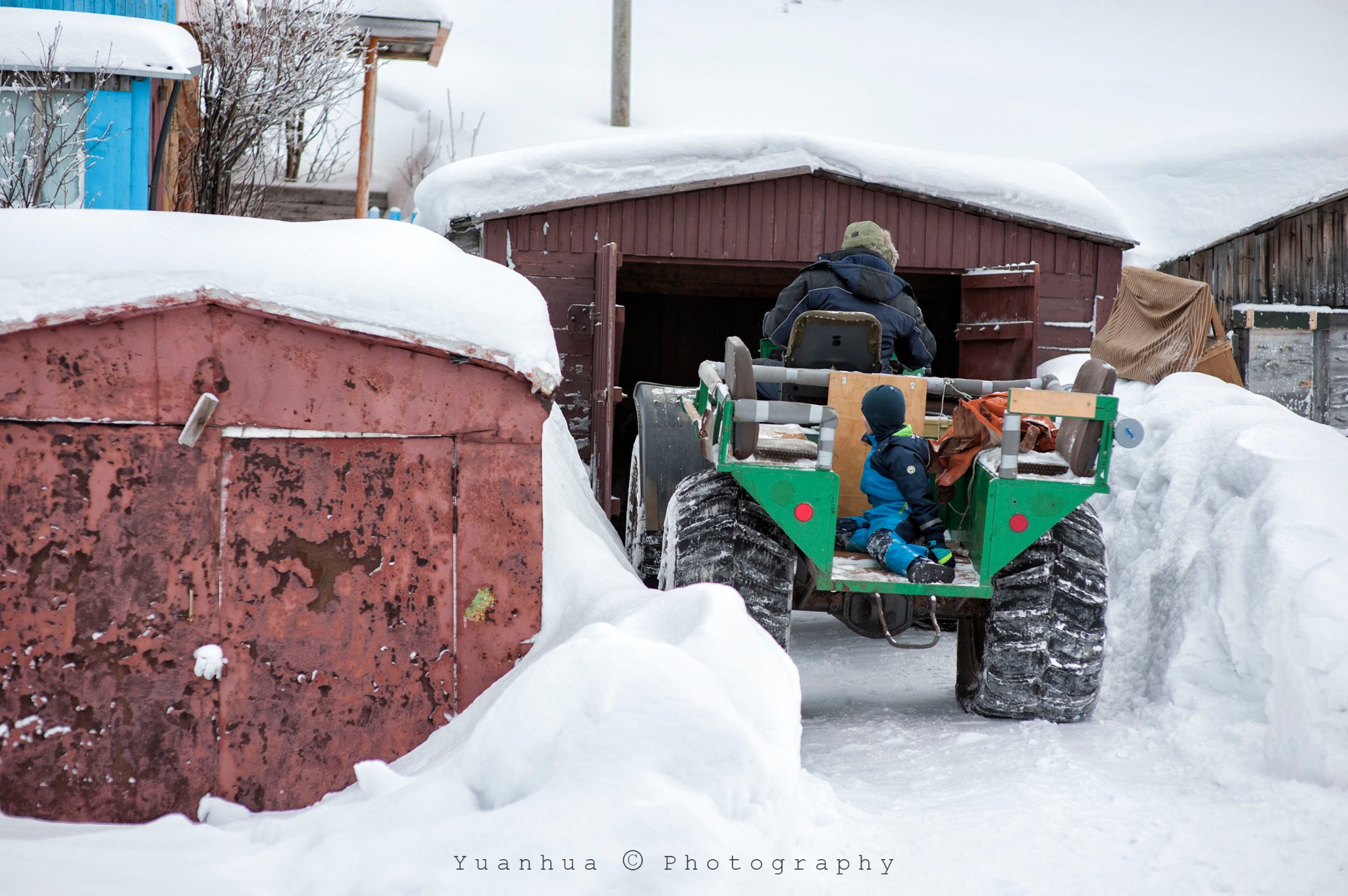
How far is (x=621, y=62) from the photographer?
62.5ft

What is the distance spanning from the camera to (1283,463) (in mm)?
4723

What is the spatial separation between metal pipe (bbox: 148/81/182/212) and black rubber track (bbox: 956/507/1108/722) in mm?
7079

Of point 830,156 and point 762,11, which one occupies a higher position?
point 762,11

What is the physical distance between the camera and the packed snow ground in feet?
7.72

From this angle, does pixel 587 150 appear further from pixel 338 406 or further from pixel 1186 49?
pixel 1186 49

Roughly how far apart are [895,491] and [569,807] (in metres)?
2.10

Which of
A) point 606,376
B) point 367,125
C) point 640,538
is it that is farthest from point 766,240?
point 367,125

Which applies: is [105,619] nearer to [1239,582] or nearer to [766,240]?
[1239,582]

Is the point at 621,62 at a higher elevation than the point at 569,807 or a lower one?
higher

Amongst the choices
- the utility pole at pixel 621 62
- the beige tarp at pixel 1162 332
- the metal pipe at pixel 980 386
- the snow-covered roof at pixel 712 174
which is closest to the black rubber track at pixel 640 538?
the metal pipe at pixel 980 386

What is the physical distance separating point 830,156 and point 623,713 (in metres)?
7.27

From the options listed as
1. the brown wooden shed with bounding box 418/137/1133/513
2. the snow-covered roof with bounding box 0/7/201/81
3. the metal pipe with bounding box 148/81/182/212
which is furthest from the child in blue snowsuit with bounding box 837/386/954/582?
the metal pipe with bounding box 148/81/182/212

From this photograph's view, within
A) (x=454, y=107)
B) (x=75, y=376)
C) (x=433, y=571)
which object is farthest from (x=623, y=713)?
(x=454, y=107)

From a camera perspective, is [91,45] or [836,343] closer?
[836,343]
